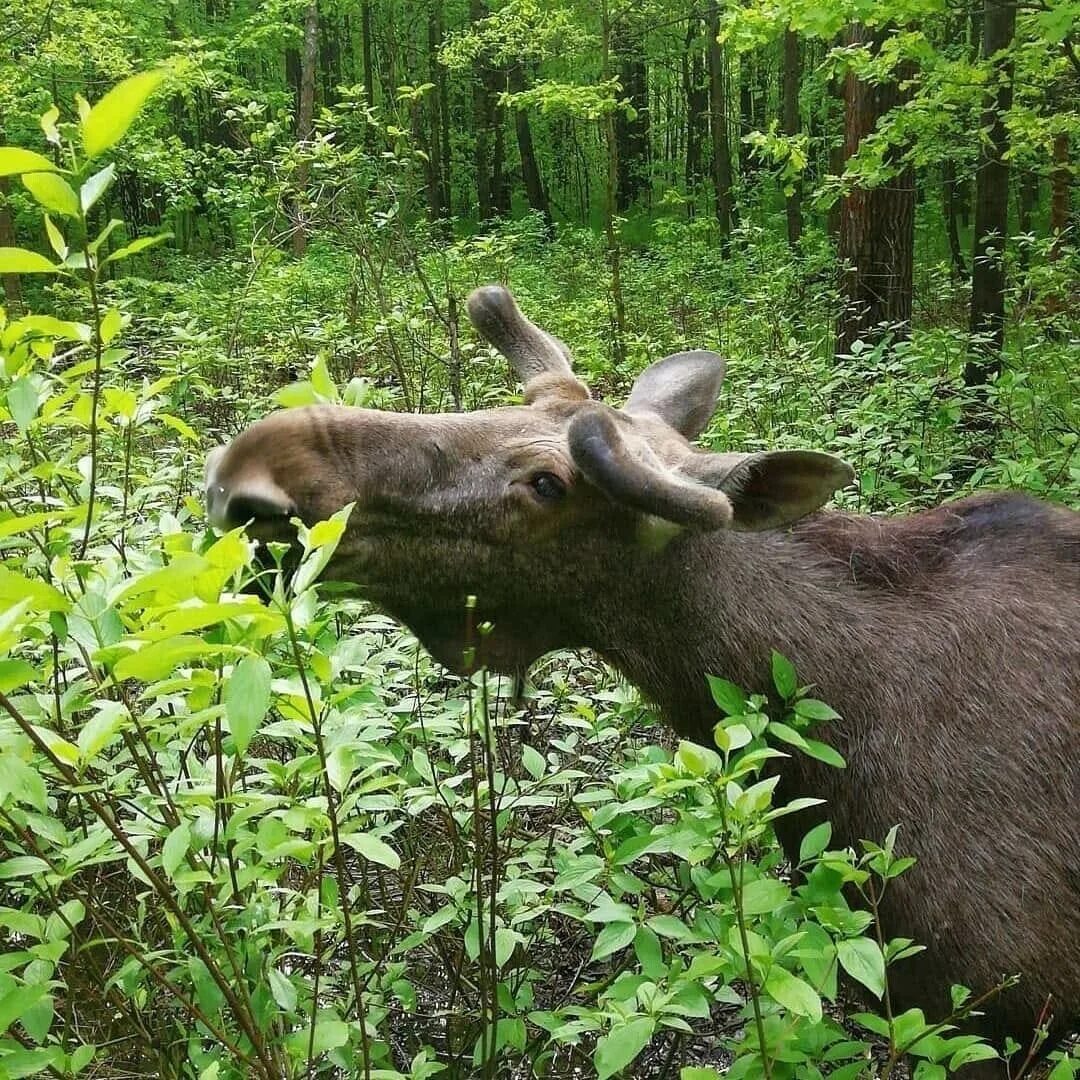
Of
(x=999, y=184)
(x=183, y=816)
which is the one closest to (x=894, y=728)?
(x=183, y=816)

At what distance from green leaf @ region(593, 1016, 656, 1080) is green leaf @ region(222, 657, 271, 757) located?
2.83ft

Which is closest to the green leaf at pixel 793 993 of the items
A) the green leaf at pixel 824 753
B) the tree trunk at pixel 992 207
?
the green leaf at pixel 824 753

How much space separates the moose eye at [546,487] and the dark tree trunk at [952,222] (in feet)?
55.7

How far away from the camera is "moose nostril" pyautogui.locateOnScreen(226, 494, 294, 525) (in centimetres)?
245

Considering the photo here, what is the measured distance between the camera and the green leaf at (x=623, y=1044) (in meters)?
1.78

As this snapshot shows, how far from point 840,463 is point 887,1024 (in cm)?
139

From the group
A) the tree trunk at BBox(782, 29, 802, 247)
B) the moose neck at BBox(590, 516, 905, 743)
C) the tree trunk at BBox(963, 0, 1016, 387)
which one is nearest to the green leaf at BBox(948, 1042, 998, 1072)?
the moose neck at BBox(590, 516, 905, 743)

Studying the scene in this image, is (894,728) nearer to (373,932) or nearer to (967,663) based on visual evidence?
(967,663)

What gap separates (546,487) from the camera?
301 cm

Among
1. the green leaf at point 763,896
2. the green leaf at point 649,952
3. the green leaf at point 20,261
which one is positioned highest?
the green leaf at point 20,261

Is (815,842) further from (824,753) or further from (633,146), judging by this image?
(633,146)

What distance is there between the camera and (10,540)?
2033mm

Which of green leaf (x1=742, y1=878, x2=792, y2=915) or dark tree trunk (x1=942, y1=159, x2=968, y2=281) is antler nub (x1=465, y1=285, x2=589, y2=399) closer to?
green leaf (x1=742, y1=878, x2=792, y2=915)

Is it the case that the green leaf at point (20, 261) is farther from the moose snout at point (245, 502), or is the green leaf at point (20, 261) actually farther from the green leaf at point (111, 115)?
the moose snout at point (245, 502)
